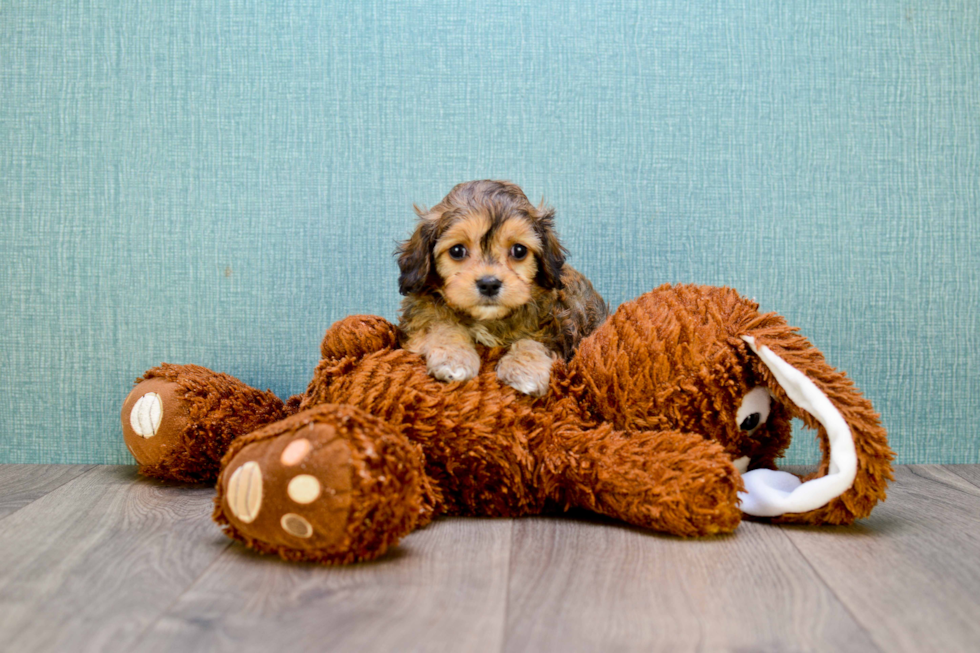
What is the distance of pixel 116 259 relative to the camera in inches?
96.3

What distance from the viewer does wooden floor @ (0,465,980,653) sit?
112 centimetres

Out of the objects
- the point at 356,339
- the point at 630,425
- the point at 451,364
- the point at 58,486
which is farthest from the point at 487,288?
the point at 58,486

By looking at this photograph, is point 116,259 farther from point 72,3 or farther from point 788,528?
point 788,528

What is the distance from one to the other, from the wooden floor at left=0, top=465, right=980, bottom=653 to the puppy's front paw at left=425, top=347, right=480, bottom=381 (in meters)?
0.35

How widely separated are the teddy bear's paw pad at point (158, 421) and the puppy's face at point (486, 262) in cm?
89

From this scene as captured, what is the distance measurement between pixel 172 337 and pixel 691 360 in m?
1.69

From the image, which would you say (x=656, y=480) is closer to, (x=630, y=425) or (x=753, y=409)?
(x=630, y=425)

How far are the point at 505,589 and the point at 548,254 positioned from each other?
2.83ft

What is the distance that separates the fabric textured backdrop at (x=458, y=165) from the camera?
241 centimetres

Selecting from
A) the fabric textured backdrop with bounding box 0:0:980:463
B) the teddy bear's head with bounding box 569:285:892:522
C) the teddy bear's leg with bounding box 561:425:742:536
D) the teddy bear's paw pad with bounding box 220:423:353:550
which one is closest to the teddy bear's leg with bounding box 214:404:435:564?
the teddy bear's paw pad with bounding box 220:423:353:550

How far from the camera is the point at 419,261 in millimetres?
1845

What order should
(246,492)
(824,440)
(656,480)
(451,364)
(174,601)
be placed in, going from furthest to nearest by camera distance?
(451,364)
(824,440)
(656,480)
(246,492)
(174,601)

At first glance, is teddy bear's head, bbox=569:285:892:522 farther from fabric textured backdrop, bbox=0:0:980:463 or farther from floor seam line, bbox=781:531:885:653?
fabric textured backdrop, bbox=0:0:980:463

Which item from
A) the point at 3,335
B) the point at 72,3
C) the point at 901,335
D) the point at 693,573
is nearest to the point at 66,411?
the point at 3,335
